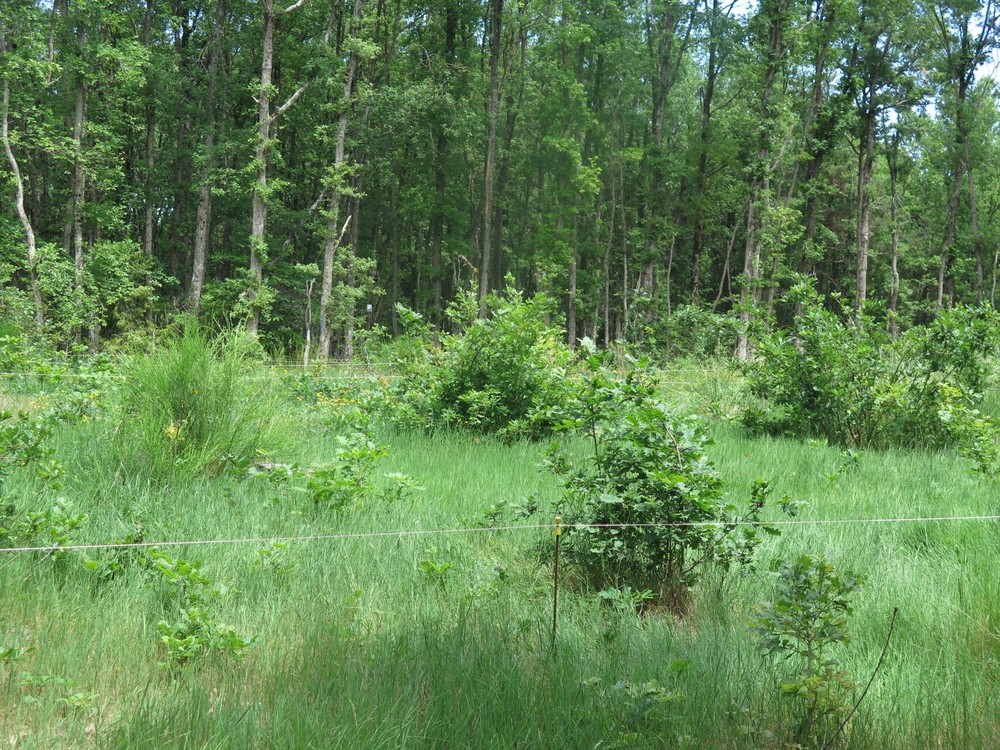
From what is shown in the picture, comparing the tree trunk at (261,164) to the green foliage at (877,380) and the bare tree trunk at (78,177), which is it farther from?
the green foliage at (877,380)

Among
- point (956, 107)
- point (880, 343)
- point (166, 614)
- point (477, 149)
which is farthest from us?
point (477, 149)

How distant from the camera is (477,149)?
40.0 metres

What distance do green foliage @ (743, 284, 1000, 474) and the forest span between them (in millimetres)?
8050

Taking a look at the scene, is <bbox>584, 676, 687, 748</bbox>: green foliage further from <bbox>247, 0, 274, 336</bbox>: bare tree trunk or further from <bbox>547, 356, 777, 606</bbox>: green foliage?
<bbox>247, 0, 274, 336</bbox>: bare tree trunk

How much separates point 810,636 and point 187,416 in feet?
17.0

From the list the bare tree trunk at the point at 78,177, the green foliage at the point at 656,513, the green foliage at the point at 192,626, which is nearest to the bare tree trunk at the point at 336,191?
the bare tree trunk at the point at 78,177

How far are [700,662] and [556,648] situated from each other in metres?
0.64

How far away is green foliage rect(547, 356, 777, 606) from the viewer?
185 inches

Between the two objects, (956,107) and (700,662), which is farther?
(956,107)

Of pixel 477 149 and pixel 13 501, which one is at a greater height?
pixel 477 149

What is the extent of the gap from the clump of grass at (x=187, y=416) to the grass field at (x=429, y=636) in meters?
0.20

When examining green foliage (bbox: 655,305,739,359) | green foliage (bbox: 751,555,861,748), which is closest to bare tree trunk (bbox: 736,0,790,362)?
green foliage (bbox: 655,305,739,359)

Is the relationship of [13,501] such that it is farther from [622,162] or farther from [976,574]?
[622,162]

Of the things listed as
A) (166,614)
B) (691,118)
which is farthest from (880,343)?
(691,118)
